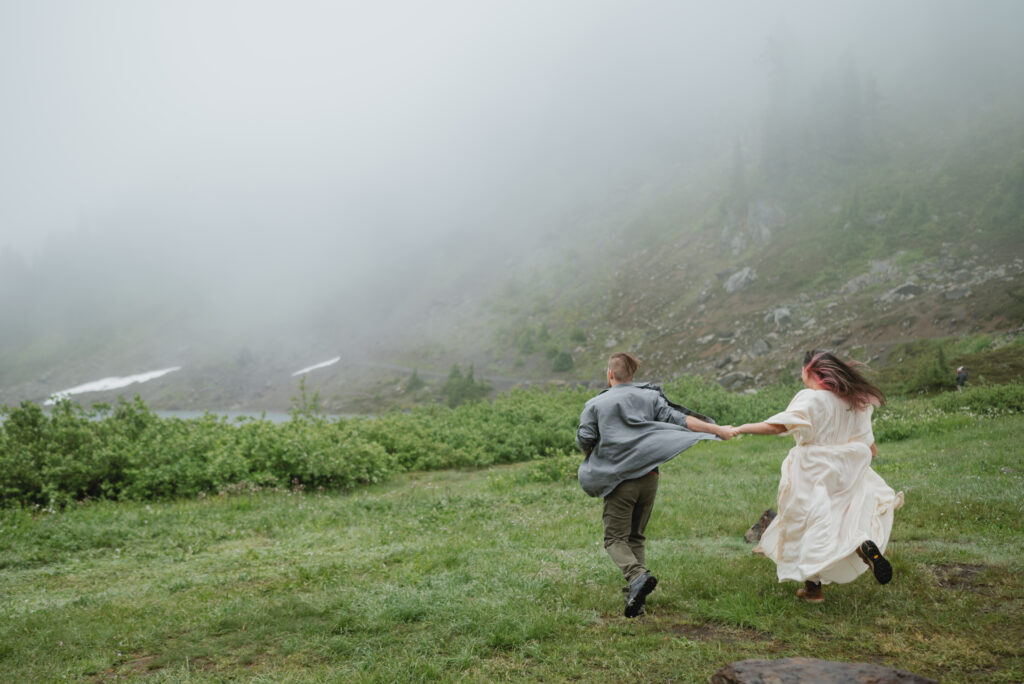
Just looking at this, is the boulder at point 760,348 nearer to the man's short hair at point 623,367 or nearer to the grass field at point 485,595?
the grass field at point 485,595

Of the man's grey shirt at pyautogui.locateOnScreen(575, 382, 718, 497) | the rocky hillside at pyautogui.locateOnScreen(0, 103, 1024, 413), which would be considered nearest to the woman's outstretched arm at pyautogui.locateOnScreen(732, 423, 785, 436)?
the man's grey shirt at pyautogui.locateOnScreen(575, 382, 718, 497)

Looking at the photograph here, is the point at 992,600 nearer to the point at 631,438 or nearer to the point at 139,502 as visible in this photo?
the point at 631,438

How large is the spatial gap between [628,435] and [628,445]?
0.31ft

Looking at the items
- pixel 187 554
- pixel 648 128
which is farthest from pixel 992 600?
pixel 648 128

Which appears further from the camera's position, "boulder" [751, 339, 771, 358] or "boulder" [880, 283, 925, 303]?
"boulder" [751, 339, 771, 358]

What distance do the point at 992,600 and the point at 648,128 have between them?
21022 cm

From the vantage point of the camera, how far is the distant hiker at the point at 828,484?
566cm

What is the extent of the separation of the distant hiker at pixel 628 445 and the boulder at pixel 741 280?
2661 inches

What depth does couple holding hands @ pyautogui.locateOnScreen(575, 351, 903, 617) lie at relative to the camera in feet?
18.6

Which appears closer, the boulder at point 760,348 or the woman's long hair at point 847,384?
the woman's long hair at point 847,384

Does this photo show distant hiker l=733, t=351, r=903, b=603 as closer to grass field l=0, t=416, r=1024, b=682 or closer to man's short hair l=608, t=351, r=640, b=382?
grass field l=0, t=416, r=1024, b=682

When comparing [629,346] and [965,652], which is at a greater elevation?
[965,652]

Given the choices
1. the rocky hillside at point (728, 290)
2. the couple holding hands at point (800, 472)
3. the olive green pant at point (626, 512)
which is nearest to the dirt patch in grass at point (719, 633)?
the couple holding hands at point (800, 472)

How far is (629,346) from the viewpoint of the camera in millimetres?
72562
